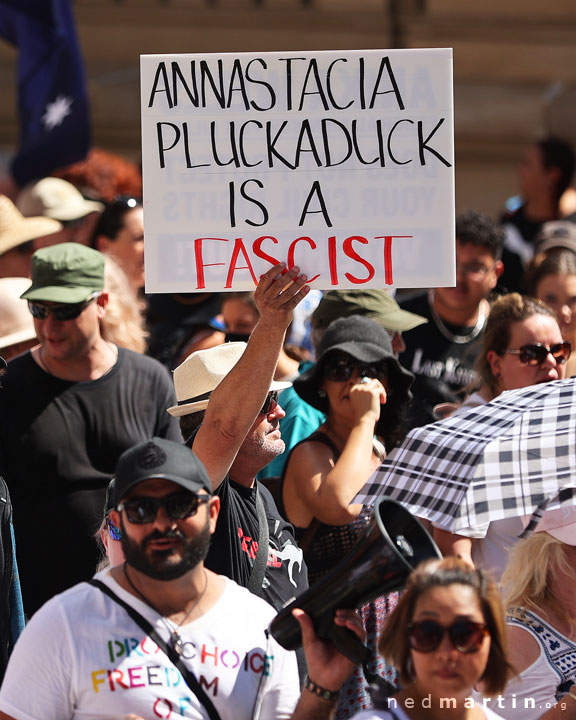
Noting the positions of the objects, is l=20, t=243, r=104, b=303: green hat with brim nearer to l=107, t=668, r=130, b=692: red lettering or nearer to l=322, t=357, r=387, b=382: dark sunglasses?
l=322, t=357, r=387, b=382: dark sunglasses

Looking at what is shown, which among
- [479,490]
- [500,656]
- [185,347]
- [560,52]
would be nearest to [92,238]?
[185,347]

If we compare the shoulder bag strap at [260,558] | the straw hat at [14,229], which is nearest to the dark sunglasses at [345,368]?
the shoulder bag strap at [260,558]

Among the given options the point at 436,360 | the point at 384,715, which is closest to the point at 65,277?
the point at 436,360

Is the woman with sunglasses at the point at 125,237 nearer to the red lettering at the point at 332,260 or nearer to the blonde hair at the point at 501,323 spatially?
the blonde hair at the point at 501,323

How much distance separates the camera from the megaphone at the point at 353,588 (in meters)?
3.17

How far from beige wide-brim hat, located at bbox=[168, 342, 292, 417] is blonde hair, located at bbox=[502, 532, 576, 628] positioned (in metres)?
0.96

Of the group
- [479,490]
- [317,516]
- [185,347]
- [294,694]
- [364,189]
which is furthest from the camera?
[185,347]

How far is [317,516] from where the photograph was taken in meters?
4.45

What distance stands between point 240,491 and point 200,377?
1.48 feet

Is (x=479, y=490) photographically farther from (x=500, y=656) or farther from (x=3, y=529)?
(x=3, y=529)

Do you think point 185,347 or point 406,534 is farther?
point 185,347

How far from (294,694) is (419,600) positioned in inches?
18.1

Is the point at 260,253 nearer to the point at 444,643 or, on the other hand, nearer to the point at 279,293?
the point at 279,293

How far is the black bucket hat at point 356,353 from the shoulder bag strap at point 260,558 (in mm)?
798
